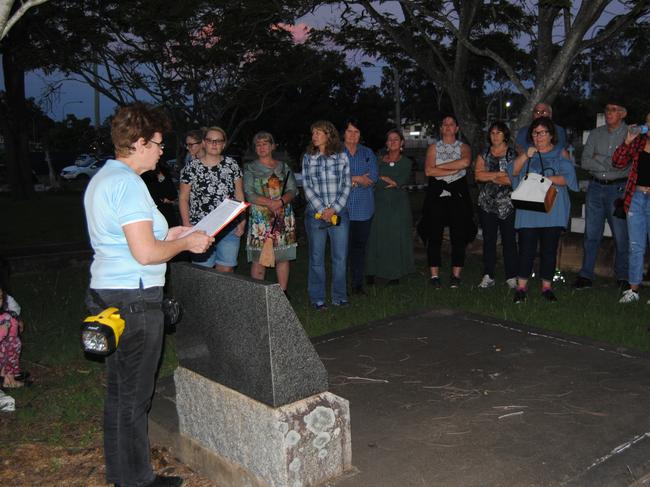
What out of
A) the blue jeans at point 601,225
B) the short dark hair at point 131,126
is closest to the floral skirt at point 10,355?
the short dark hair at point 131,126

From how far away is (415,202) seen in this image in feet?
69.9

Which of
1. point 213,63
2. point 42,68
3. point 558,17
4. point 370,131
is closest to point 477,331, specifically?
point 558,17

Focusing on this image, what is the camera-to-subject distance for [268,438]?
3307mm

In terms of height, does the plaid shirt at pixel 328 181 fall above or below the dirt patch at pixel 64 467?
above

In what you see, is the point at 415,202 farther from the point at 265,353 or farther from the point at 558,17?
the point at 265,353

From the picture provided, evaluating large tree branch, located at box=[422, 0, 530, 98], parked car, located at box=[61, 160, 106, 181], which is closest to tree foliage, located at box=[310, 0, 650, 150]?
large tree branch, located at box=[422, 0, 530, 98]

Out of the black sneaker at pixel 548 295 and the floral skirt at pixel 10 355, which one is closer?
the floral skirt at pixel 10 355

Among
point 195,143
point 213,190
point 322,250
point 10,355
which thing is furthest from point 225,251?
point 10,355

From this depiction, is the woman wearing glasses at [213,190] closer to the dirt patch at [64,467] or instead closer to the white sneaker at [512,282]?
the dirt patch at [64,467]

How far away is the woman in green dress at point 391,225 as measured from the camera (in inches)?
320

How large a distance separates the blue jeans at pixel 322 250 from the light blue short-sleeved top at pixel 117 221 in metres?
3.83

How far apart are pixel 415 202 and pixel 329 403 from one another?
1822cm

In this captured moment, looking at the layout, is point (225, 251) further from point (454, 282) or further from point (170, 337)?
point (454, 282)

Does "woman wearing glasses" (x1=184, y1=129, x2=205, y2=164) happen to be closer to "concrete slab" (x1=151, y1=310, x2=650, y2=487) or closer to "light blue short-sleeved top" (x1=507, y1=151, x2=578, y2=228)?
"concrete slab" (x1=151, y1=310, x2=650, y2=487)
